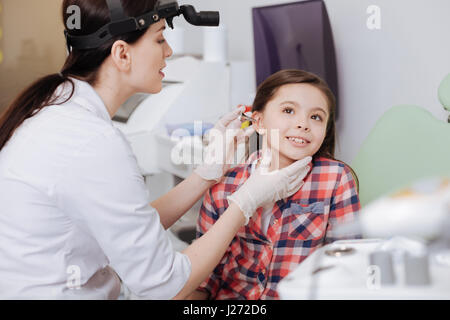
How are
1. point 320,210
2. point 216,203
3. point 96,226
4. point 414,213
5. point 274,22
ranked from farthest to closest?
point 274,22 → point 216,203 → point 320,210 → point 96,226 → point 414,213

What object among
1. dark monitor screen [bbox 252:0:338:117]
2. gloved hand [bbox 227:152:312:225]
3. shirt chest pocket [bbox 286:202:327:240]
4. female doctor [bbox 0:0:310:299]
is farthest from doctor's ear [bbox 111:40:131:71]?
dark monitor screen [bbox 252:0:338:117]

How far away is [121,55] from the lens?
2.61 ft

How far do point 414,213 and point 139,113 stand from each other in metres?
1.20

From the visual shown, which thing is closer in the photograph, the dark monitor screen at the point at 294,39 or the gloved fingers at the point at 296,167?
the gloved fingers at the point at 296,167

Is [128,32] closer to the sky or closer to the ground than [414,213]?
closer to the sky

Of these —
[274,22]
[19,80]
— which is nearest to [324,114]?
[274,22]

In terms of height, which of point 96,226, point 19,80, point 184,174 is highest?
point 19,80

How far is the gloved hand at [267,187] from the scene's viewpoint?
849 mm

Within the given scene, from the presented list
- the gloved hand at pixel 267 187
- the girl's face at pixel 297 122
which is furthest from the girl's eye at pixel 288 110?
the gloved hand at pixel 267 187

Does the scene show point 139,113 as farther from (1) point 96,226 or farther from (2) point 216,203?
(1) point 96,226

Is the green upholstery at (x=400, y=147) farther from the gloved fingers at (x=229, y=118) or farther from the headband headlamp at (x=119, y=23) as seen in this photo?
the headband headlamp at (x=119, y=23)

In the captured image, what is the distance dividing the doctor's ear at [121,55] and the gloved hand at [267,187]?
27cm

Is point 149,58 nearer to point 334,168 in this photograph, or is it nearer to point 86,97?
point 86,97
